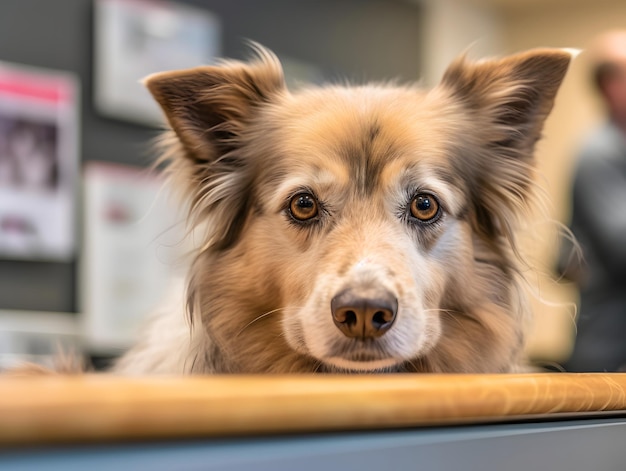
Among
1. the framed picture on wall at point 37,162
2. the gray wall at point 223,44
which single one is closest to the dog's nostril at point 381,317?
the gray wall at point 223,44

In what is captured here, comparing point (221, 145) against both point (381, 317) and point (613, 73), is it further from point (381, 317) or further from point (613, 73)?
point (613, 73)

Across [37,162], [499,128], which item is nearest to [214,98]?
[499,128]

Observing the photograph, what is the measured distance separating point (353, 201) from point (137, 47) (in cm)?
256

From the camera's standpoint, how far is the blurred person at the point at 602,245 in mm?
3141

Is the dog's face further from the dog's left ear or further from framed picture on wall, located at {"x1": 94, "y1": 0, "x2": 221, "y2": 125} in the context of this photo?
framed picture on wall, located at {"x1": 94, "y1": 0, "x2": 221, "y2": 125}

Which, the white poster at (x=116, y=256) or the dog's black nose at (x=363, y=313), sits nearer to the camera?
the dog's black nose at (x=363, y=313)

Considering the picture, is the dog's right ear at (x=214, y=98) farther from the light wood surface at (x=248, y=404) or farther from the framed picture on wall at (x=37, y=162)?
the framed picture on wall at (x=37, y=162)

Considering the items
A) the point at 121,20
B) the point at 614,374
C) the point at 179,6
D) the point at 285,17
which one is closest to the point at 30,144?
the point at 121,20

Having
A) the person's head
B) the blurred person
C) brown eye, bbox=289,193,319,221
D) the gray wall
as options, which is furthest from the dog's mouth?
the person's head

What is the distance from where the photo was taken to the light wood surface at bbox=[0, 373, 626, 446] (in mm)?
460

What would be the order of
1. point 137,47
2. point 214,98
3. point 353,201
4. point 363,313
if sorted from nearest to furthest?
point 363,313 < point 353,201 < point 214,98 < point 137,47

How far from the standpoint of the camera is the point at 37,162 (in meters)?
3.36

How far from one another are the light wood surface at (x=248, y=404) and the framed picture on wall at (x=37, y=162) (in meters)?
2.92

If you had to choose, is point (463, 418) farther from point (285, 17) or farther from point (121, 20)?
point (285, 17)
